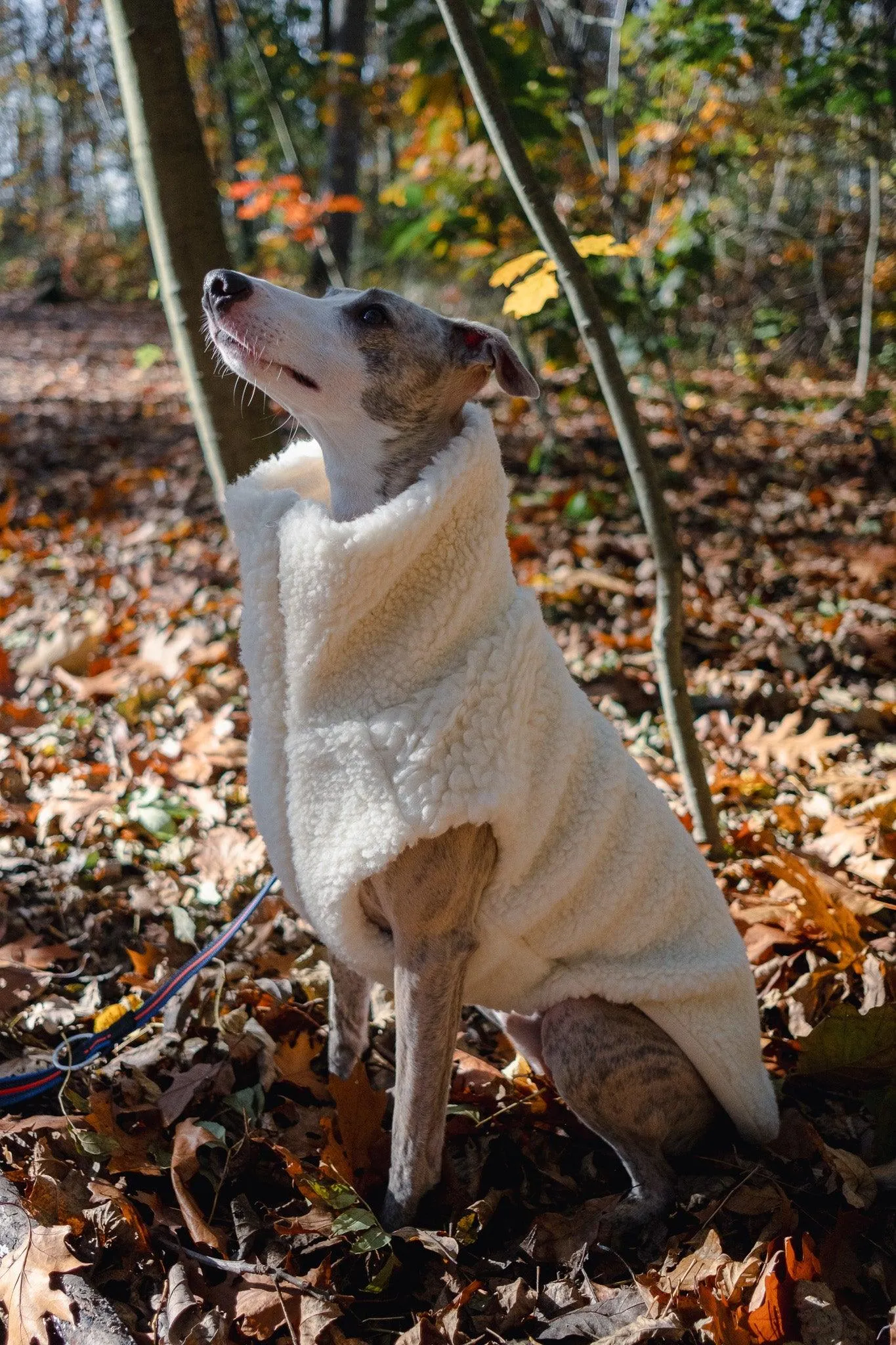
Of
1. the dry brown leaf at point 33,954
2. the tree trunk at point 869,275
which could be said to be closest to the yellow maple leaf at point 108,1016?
the dry brown leaf at point 33,954

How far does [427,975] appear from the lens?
7.34ft

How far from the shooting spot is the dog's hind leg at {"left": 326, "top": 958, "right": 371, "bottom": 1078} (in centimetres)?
280

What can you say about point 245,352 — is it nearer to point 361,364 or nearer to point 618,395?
point 361,364

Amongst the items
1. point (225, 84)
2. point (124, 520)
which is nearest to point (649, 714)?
point (124, 520)

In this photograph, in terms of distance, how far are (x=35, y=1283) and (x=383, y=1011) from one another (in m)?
1.40

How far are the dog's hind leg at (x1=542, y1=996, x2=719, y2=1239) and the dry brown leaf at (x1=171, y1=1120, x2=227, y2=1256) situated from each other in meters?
0.93

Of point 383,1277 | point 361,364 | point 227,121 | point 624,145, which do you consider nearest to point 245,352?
point 361,364

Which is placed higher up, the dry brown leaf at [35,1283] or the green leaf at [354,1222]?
the dry brown leaf at [35,1283]

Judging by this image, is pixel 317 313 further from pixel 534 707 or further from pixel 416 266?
pixel 416 266

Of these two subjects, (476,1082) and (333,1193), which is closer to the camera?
(333,1193)

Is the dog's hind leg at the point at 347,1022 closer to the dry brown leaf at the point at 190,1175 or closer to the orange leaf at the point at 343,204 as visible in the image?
the dry brown leaf at the point at 190,1175

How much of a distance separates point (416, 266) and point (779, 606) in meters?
15.3

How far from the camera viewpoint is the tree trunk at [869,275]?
9.52 m

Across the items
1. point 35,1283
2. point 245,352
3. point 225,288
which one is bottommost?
point 35,1283
